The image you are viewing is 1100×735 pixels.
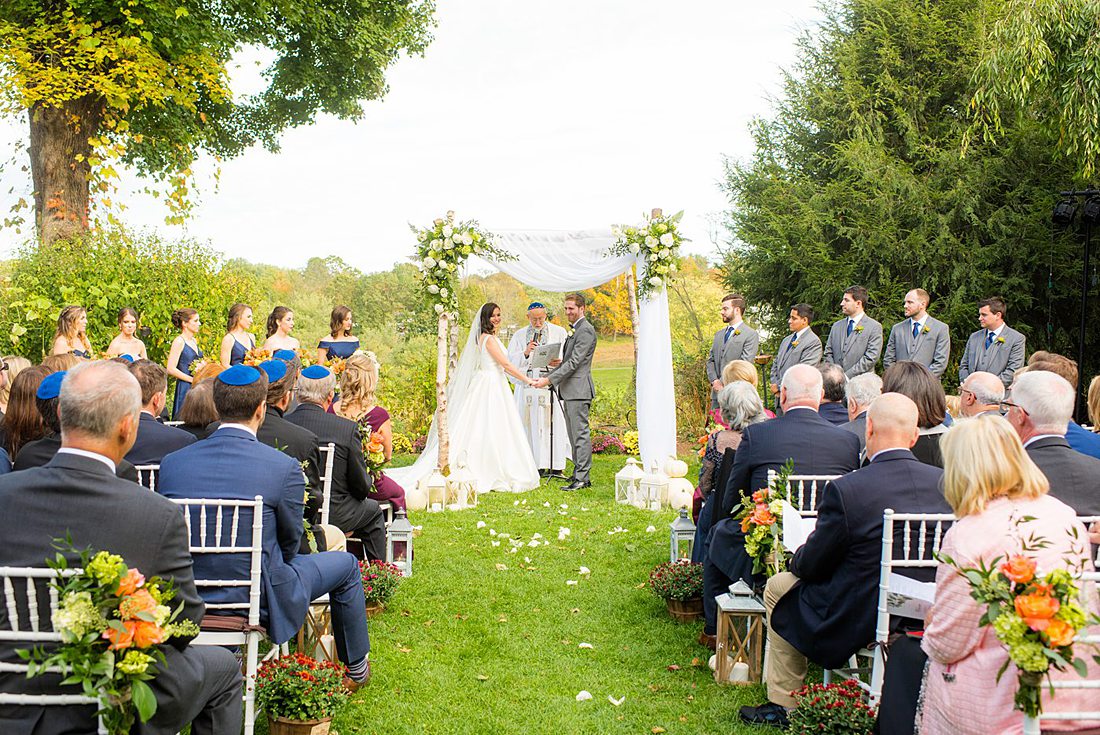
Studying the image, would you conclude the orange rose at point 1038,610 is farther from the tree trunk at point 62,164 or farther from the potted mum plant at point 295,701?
the tree trunk at point 62,164

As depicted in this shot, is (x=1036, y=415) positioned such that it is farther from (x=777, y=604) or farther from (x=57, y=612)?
(x=57, y=612)

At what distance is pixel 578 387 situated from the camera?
11.1 meters

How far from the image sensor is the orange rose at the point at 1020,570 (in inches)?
94.7

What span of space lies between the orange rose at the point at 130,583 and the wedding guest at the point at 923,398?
3.98m

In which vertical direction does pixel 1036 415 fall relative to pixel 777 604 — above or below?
above

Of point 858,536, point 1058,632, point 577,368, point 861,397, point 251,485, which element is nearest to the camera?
point 1058,632

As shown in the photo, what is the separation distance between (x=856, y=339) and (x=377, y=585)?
667cm

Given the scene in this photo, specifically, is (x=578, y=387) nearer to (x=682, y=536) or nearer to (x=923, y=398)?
(x=682, y=536)

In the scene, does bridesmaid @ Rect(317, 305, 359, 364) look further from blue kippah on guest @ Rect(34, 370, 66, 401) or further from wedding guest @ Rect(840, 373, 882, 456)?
wedding guest @ Rect(840, 373, 882, 456)

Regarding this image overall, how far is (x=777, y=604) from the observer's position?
13.9ft

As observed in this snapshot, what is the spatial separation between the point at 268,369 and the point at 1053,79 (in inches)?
404

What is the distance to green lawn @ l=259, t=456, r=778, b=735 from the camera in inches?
178

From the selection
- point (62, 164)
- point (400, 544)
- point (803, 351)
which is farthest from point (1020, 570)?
point (62, 164)

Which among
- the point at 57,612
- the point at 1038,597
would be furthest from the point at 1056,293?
the point at 57,612
